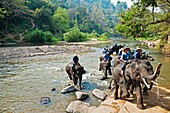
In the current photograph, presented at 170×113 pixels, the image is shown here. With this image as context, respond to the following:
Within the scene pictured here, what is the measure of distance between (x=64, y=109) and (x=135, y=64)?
3574 millimetres

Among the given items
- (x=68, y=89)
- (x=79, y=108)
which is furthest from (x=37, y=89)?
(x=79, y=108)

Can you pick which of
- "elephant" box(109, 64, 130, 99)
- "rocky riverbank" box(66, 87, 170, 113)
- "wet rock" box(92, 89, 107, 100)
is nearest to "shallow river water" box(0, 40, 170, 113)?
"wet rock" box(92, 89, 107, 100)

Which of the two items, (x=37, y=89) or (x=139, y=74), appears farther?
(x=37, y=89)

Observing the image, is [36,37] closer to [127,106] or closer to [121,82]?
[121,82]

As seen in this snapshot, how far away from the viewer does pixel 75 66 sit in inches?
470

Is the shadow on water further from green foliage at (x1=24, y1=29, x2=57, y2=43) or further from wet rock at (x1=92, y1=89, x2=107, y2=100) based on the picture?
green foliage at (x1=24, y1=29, x2=57, y2=43)

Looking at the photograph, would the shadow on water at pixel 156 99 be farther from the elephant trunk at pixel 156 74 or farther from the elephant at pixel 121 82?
the elephant trunk at pixel 156 74

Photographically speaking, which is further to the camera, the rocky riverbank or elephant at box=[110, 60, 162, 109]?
the rocky riverbank

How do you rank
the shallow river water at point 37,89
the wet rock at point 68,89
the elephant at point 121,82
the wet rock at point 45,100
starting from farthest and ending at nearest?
the wet rock at point 68,89 < the wet rock at point 45,100 < the shallow river water at point 37,89 < the elephant at point 121,82

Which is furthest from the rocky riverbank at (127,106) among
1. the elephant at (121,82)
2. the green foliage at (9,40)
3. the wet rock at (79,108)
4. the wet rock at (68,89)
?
the green foliage at (9,40)

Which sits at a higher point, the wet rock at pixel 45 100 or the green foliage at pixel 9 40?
the green foliage at pixel 9 40

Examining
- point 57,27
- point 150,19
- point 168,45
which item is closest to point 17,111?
point 150,19

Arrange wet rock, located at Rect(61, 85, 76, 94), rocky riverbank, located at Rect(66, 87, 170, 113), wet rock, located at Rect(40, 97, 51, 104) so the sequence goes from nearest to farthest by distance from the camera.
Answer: rocky riverbank, located at Rect(66, 87, 170, 113), wet rock, located at Rect(40, 97, 51, 104), wet rock, located at Rect(61, 85, 76, 94)

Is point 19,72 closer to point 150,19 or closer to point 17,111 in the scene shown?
point 17,111
